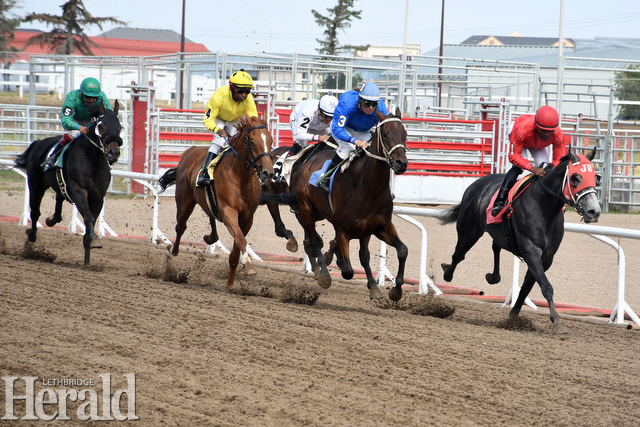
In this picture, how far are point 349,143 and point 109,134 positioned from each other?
2912 mm

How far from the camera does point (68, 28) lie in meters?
36.3

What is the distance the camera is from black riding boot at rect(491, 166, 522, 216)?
732 centimetres

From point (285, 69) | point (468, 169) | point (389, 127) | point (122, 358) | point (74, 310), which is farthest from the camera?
point (285, 69)

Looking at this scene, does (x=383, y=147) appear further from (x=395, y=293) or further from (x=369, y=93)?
(x=395, y=293)

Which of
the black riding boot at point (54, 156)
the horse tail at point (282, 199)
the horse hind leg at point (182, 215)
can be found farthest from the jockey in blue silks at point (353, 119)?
the black riding boot at point (54, 156)

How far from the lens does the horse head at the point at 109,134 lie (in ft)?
28.3

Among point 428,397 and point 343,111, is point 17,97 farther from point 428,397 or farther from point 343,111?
point 428,397

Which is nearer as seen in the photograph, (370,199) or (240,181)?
(370,199)

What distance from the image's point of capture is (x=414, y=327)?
21.5 feet

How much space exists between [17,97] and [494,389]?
37.0 metres

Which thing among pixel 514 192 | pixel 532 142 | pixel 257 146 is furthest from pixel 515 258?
pixel 257 146

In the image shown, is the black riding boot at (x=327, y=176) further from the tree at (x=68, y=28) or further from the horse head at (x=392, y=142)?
the tree at (x=68, y=28)

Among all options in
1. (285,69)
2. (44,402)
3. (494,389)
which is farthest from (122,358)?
(285,69)

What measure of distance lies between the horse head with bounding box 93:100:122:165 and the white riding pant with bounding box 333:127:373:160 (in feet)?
8.67
